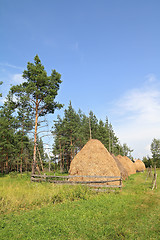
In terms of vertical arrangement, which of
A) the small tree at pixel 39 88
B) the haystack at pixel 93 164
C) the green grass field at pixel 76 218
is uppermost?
the small tree at pixel 39 88

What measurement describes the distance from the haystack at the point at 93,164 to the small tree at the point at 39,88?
239 inches

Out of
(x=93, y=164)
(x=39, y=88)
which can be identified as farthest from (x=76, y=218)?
(x=39, y=88)

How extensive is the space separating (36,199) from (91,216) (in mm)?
4123

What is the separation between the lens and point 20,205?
30.1 ft

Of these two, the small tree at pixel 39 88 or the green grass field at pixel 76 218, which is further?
the small tree at pixel 39 88

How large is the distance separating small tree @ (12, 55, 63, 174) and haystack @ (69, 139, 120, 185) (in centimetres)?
608

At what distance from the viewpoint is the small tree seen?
20050 millimetres

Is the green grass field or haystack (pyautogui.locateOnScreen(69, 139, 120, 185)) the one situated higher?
haystack (pyautogui.locateOnScreen(69, 139, 120, 185))

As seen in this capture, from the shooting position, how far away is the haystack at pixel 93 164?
15516 mm

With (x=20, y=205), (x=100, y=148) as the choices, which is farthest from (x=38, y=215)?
(x=100, y=148)

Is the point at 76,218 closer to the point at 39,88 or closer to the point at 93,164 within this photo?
the point at 93,164

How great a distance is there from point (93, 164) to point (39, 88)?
1173cm

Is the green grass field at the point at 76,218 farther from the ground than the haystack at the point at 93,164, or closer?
closer

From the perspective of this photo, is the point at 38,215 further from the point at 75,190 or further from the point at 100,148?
the point at 100,148
